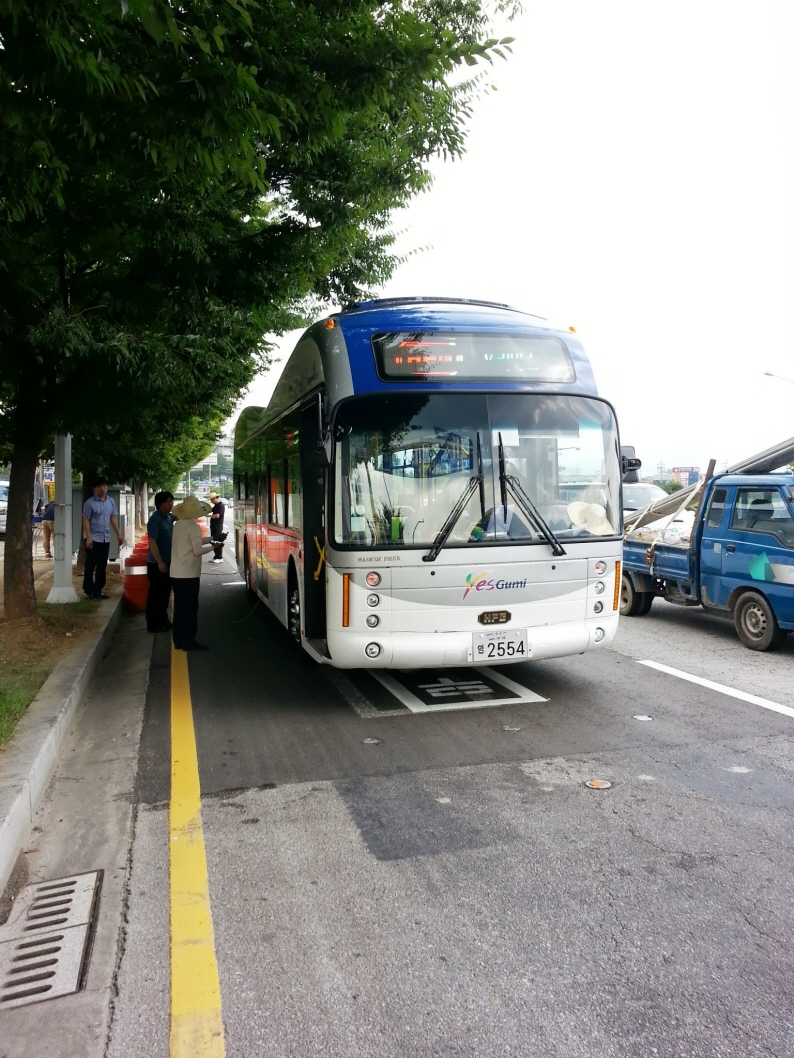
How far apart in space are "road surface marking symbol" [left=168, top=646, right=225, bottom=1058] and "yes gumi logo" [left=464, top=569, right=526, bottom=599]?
244cm

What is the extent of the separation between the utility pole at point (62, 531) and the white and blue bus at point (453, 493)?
19.3ft

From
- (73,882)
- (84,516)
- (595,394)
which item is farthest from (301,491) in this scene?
(84,516)

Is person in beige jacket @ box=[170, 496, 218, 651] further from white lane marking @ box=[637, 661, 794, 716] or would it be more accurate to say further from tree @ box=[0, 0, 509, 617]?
white lane marking @ box=[637, 661, 794, 716]

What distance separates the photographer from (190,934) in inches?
134

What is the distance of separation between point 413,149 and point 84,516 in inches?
321

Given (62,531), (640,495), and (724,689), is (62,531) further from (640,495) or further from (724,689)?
(640,495)

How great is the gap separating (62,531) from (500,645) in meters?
7.66

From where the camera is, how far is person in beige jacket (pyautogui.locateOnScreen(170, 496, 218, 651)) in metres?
8.91

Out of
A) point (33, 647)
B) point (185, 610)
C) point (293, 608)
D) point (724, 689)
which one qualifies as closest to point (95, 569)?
point (185, 610)

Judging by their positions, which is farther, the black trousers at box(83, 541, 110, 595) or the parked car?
the parked car

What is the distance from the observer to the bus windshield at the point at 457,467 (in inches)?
252

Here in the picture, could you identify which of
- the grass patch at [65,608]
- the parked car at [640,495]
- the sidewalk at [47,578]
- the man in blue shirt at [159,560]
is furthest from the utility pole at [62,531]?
the parked car at [640,495]

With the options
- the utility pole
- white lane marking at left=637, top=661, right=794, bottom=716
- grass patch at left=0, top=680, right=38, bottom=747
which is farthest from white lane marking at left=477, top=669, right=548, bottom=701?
the utility pole

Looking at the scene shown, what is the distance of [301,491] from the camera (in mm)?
7359
